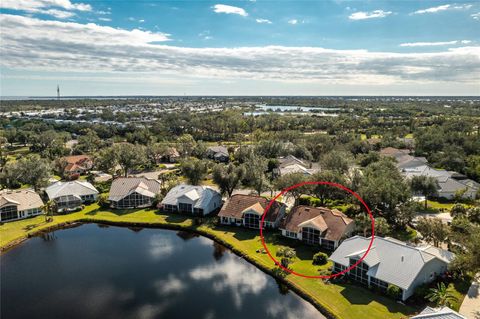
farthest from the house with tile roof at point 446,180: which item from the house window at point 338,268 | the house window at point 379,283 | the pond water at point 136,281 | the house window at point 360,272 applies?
the pond water at point 136,281

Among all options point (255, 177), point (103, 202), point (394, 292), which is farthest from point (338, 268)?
point (103, 202)

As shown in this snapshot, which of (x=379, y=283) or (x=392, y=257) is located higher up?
(x=392, y=257)

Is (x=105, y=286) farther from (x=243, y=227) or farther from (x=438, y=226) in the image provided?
(x=438, y=226)

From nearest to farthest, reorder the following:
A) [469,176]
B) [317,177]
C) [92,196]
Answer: [317,177]
[92,196]
[469,176]

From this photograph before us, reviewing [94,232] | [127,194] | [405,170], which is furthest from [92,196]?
[405,170]

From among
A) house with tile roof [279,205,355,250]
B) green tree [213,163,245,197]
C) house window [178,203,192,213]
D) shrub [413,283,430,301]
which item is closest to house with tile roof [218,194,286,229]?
house with tile roof [279,205,355,250]

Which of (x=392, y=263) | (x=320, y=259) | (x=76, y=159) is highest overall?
(x=76, y=159)

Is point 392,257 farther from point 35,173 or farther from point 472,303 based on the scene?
point 35,173
